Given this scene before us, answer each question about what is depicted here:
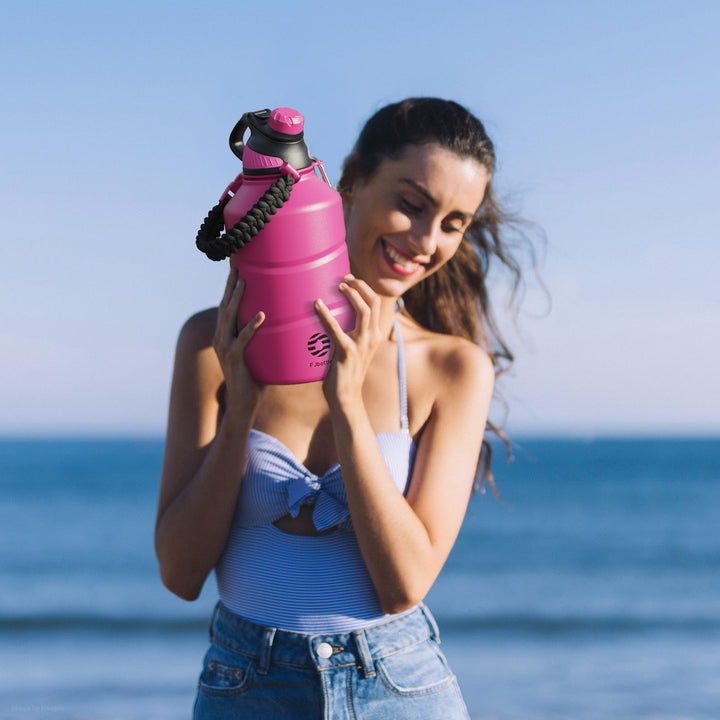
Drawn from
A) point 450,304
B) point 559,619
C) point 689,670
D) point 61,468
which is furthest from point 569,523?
point 61,468

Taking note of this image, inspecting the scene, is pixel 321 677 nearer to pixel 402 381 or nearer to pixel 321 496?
pixel 321 496

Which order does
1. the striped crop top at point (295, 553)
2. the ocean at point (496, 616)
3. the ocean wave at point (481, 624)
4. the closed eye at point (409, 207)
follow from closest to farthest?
the striped crop top at point (295, 553), the closed eye at point (409, 207), the ocean at point (496, 616), the ocean wave at point (481, 624)

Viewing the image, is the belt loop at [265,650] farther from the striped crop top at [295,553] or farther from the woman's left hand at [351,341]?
the woman's left hand at [351,341]

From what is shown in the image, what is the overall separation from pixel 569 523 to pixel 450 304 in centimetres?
2233

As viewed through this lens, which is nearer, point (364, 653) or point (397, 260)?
point (364, 653)

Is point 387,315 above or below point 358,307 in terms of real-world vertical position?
above

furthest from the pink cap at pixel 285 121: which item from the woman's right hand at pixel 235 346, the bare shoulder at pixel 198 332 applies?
the bare shoulder at pixel 198 332

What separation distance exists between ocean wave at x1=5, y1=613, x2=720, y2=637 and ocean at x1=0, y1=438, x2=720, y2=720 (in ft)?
0.12

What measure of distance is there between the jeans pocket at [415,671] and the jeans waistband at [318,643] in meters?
0.02

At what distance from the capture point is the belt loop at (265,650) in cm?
224

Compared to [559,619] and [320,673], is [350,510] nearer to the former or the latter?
[320,673]

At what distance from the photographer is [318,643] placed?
2.25 m

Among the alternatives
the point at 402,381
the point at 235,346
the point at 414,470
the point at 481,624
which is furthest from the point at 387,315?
the point at 481,624

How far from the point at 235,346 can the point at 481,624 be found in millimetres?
10946
